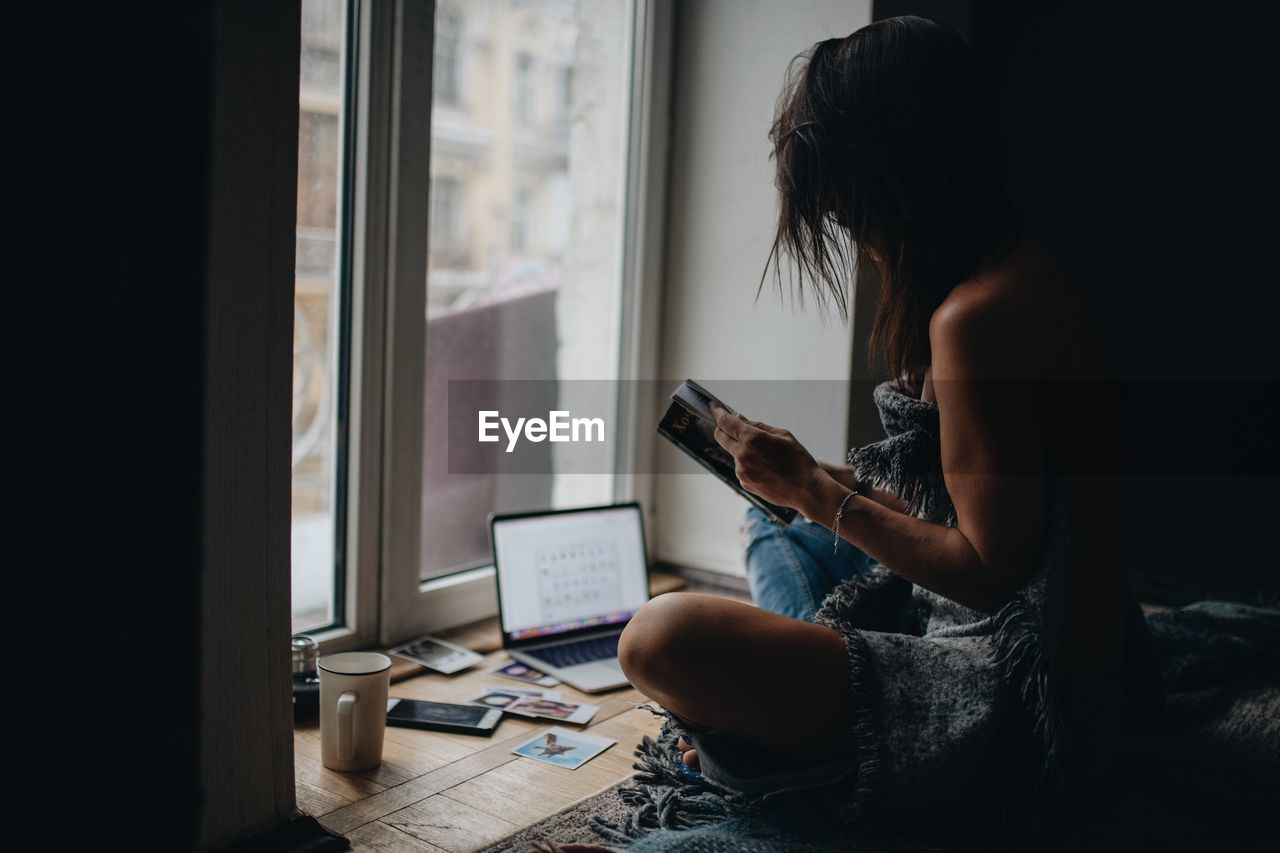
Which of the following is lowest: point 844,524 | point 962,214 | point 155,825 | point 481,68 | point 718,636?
point 155,825

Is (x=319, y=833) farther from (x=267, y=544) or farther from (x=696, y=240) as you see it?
(x=696, y=240)

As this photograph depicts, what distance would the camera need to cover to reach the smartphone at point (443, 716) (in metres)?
1.57

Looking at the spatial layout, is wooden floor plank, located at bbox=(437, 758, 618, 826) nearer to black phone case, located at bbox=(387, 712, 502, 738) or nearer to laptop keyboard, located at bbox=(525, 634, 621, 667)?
black phone case, located at bbox=(387, 712, 502, 738)

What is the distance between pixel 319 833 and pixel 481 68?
4.48 feet

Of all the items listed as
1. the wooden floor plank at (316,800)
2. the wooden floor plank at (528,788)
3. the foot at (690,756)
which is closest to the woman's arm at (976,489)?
the foot at (690,756)

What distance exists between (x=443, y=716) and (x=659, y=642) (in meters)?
0.54

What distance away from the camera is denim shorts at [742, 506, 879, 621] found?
1.71 meters

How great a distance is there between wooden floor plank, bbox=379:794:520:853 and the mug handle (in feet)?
0.44

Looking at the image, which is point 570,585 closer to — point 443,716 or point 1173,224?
point 443,716

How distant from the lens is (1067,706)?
127cm

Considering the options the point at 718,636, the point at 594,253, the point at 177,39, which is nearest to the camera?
the point at 177,39

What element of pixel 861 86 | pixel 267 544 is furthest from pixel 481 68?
pixel 267 544

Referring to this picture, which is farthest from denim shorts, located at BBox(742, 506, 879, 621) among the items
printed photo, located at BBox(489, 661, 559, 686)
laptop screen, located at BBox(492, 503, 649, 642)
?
printed photo, located at BBox(489, 661, 559, 686)

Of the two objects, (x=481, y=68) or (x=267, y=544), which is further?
(x=481, y=68)
